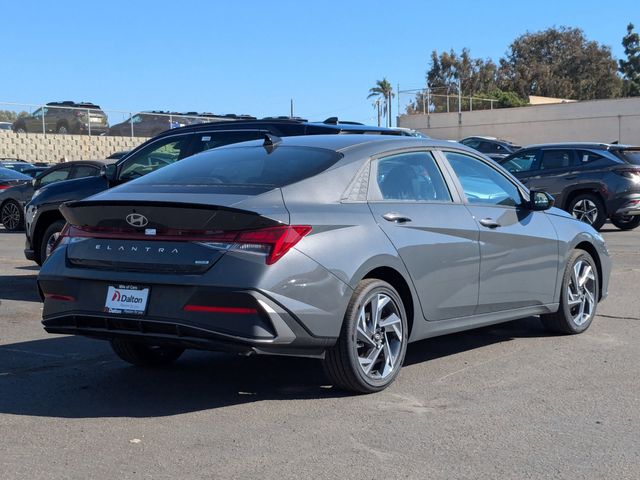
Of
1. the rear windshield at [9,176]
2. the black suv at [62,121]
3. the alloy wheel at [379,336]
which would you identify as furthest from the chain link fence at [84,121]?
the alloy wheel at [379,336]

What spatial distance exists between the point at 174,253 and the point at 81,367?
1843 millimetres

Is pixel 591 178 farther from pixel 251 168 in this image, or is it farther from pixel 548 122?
pixel 548 122

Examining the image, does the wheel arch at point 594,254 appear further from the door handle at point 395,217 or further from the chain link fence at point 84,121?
the chain link fence at point 84,121

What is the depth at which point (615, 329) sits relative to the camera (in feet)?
26.1

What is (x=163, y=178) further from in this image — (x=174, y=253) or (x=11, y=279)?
(x=11, y=279)

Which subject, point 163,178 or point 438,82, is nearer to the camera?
point 163,178

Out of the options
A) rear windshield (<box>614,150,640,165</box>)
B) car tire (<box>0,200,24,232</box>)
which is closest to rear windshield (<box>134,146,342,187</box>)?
rear windshield (<box>614,150,640,165</box>)

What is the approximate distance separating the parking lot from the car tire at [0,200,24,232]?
1318 cm

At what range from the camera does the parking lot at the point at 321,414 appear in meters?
4.44

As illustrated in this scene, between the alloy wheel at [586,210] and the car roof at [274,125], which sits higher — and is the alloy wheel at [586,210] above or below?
below

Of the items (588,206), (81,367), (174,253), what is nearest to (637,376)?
(174,253)

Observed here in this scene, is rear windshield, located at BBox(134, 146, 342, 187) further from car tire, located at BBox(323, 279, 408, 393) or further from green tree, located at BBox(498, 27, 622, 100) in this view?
green tree, located at BBox(498, 27, 622, 100)

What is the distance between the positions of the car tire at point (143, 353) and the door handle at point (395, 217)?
1842 millimetres

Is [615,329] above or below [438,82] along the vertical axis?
below
